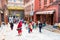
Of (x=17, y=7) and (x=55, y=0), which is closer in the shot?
(x=55, y=0)

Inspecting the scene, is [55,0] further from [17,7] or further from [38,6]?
[17,7]

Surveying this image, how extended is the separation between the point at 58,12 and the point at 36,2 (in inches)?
629

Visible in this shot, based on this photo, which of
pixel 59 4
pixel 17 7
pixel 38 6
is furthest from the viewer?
pixel 17 7

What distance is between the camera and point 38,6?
138 feet

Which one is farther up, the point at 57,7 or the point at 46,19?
the point at 57,7

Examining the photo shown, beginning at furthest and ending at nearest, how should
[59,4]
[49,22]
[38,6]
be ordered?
[38,6] < [49,22] < [59,4]

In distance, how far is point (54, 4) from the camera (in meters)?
28.9

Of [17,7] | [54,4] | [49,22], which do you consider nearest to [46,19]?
[49,22]

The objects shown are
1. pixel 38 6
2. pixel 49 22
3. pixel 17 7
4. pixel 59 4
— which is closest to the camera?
pixel 59 4

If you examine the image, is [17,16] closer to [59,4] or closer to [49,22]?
[49,22]

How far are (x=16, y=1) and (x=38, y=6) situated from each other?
1235 inches

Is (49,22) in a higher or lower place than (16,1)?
lower

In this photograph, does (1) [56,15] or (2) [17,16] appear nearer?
A: (1) [56,15]

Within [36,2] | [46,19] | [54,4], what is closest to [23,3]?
[36,2]
